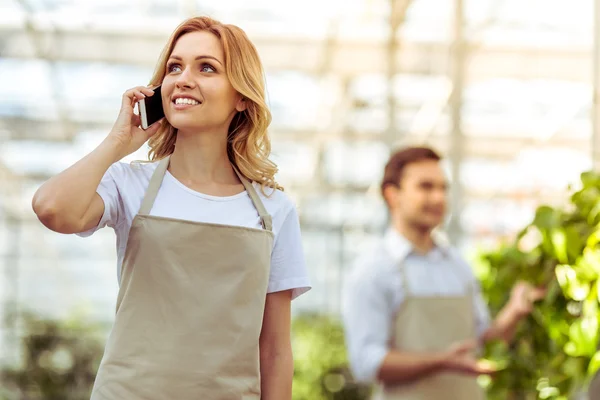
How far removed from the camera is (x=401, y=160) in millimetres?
3725

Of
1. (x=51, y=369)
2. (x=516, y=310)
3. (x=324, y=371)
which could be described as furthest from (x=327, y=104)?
(x=516, y=310)

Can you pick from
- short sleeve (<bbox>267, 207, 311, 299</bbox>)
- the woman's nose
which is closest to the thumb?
the woman's nose

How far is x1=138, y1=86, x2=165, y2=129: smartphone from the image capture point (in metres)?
1.86

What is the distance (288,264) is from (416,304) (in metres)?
1.79

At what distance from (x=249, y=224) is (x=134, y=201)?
20 cm

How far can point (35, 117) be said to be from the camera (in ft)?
41.9

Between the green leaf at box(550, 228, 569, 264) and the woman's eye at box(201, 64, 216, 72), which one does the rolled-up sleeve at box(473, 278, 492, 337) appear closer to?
the green leaf at box(550, 228, 569, 264)

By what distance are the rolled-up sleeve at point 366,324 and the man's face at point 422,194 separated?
0.25 m

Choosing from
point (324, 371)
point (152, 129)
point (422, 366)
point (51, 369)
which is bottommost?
point (324, 371)

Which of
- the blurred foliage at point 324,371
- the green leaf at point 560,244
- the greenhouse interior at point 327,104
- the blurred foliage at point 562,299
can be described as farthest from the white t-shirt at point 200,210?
the blurred foliage at point 324,371

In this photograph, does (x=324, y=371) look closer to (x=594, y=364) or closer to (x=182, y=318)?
(x=594, y=364)

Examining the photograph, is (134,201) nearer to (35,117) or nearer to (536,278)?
(536,278)

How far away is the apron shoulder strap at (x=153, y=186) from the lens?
179 cm

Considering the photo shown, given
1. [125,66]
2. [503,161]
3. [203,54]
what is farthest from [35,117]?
[203,54]
